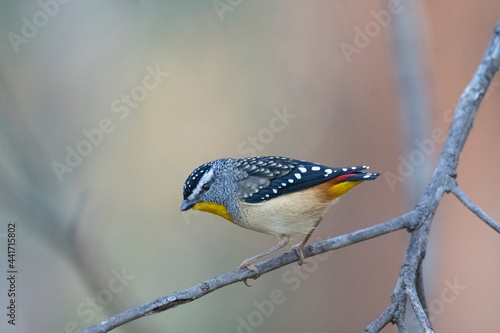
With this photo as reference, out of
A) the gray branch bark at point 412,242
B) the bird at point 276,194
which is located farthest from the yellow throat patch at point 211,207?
the gray branch bark at point 412,242

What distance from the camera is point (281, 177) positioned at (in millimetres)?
3973

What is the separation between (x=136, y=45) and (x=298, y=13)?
8.40ft

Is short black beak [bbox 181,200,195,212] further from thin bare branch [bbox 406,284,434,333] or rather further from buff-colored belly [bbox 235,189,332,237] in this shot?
thin bare branch [bbox 406,284,434,333]

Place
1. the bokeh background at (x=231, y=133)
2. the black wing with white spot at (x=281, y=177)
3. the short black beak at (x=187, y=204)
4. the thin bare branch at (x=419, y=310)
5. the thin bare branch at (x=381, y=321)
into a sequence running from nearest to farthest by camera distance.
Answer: the thin bare branch at (x=419, y=310), the thin bare branch at (x=381, y=321), the black wing with white spot at (x=281, y=177), the short black beak at (x=187, y=204), the bokeh background at (x=231, y=133)

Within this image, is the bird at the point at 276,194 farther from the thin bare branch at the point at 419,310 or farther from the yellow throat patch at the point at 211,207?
the thin bare branch at the point at 419,310

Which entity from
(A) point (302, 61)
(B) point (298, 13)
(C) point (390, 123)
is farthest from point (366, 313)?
(B) point (298, 13)

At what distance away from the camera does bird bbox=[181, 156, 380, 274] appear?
3.76m

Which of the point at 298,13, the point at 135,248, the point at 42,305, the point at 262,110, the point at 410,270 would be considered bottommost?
the point at 42,305

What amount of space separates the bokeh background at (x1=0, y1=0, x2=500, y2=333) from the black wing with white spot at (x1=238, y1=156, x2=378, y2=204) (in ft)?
8.73

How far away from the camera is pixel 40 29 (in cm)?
680

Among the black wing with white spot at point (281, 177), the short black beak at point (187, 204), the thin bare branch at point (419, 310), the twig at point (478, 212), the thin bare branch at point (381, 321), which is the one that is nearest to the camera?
the thin bare branch at point (419, 310)

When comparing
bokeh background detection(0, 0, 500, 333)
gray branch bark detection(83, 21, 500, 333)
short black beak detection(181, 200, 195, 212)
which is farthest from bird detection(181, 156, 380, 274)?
bokeh background detection(0, 0, 500, 333)

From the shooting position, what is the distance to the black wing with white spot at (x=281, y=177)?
3740 mm

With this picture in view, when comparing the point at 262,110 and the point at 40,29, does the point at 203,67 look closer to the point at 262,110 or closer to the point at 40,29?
the point at 262,110
